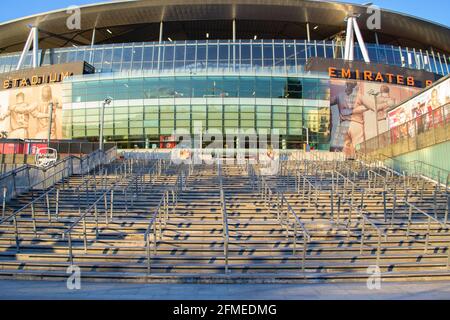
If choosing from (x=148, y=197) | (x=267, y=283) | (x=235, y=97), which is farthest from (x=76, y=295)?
(x=235, y=97)

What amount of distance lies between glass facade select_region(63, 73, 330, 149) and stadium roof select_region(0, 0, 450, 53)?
34.1 feet

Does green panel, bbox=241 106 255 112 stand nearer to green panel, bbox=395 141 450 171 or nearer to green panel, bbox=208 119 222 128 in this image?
green panel, bbox=208 119 222 128

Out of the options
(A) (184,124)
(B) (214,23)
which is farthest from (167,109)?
(B) (214,23)

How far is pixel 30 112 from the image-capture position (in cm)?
4609

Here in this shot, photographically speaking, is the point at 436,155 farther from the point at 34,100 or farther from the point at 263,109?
the point at 34,100

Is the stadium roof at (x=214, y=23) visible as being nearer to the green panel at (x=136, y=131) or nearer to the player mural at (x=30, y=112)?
the player mural at (x=30, y=112)

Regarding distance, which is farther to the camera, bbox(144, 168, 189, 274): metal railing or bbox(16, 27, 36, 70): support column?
bbox(16, 27, 36, 70): support column

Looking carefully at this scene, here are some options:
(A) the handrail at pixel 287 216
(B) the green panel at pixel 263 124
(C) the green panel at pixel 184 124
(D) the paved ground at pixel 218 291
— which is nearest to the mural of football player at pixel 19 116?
Answer: (C) the green panel at pixel 184 124

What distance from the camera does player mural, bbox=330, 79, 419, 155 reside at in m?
41.5

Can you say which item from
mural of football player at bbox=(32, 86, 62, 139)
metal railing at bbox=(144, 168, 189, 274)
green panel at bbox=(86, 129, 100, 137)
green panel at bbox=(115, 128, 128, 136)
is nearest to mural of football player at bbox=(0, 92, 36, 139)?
mural of football player at bbox=(32, 86, 62, 139)

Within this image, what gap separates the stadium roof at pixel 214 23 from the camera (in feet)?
151

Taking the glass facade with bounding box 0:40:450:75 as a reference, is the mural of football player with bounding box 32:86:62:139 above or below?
below

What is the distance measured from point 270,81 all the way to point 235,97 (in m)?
3.52

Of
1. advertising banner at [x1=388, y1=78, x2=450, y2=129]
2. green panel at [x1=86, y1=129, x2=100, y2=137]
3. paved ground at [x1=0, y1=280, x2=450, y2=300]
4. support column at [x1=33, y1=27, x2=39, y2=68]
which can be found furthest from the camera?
support column at [x1=33, y1=27, x2=39, y2=68]
